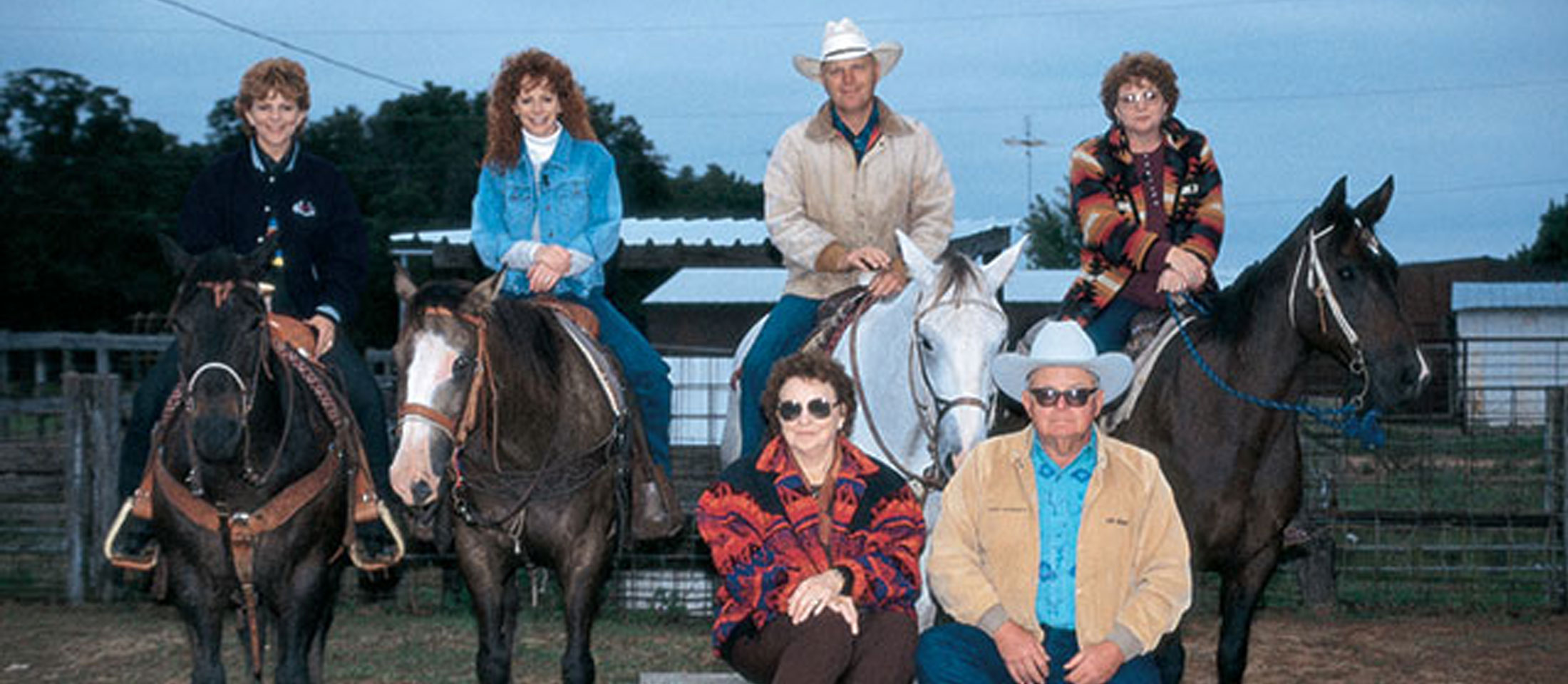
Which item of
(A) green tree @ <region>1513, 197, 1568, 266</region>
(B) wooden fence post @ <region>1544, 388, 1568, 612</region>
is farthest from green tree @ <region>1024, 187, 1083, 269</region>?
(B) wooden fence post @ <region>1544, 388, 1568, 612</region>

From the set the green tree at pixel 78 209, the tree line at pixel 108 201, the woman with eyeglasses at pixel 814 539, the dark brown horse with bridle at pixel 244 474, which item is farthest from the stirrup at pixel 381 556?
the green tree at pixel 78 209

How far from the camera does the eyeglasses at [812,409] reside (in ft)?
14.4

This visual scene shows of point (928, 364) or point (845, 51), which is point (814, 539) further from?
point (845, 51)

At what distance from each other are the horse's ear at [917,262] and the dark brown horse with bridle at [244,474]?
2.27 m

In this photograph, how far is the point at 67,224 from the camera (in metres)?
36.3

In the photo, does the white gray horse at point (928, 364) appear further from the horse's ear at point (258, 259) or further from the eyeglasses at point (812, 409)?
the horse's ear at point (258, 259)

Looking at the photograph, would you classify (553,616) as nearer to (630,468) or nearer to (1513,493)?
(630,468)

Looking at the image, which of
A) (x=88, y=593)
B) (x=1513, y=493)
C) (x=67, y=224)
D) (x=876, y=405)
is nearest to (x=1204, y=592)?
(x=1513, y=493)

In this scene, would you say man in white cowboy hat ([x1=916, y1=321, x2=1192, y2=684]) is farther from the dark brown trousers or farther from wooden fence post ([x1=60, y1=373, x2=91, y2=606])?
wooden fence post ([x1=60, y1=373, x2=91, y2=606])

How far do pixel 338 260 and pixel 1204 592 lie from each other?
6.54 m

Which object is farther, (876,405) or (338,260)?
(338,260)

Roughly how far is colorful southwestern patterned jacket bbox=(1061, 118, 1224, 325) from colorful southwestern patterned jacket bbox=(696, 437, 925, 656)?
2207 millimetres

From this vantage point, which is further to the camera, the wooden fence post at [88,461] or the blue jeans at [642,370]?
the wooden fence post at [88,461]

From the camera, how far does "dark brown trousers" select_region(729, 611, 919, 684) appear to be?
4.20 metres
